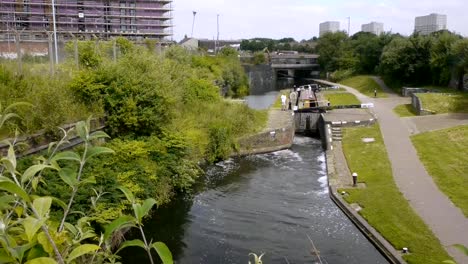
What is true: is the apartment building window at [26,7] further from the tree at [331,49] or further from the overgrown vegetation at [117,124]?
the tree at [331,49]

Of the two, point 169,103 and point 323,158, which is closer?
point 169,103

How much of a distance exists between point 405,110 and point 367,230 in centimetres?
2783

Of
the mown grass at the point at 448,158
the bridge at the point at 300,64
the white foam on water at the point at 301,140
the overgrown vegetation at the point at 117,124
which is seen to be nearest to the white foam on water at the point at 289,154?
the white foam on water at the point at 301,140

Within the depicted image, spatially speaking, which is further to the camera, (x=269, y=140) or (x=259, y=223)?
(x=269, y=140)

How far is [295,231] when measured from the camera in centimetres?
1797

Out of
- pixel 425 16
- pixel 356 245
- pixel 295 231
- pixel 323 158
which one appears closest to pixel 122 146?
pixel 295 231

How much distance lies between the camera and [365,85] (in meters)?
67.4

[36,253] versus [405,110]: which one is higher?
[36,253]

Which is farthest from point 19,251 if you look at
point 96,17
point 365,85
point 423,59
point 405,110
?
point 96,17

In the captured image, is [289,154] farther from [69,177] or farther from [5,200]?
[5,200]

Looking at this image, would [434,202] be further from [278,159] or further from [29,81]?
[29,81]

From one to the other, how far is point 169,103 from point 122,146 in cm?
348

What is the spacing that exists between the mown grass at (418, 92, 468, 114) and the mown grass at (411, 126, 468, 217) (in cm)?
781

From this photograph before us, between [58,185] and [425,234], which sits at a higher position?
[58,185]
